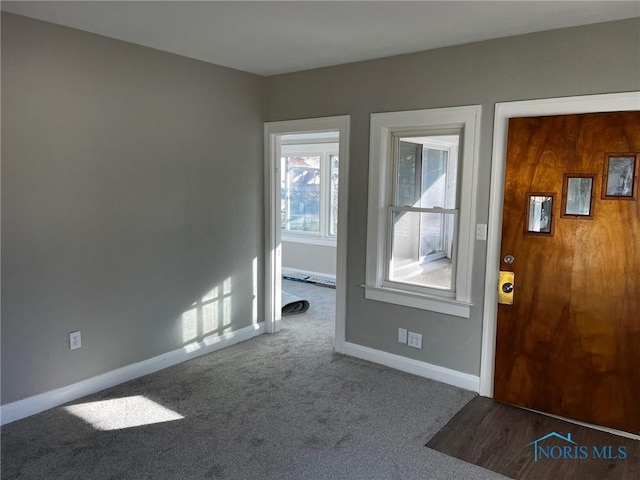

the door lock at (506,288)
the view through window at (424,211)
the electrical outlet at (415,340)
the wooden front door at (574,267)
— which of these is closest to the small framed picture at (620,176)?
the wooden front door at (574,267)

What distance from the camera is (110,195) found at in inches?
129

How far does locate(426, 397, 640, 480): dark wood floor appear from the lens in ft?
8.18

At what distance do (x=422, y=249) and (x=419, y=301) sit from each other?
42cm

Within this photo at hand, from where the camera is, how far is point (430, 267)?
3.70 metres

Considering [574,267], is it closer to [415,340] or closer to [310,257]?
[415,340]

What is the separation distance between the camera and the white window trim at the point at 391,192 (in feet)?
10.7

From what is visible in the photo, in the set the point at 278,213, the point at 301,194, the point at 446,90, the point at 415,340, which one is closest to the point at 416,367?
the point at 415,340

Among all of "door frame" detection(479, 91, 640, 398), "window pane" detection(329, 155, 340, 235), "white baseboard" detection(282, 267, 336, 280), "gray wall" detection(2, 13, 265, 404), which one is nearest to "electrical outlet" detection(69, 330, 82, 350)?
"gray wall" detection(2, 13, 265, 404)

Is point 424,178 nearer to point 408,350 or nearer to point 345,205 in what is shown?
point 345,205

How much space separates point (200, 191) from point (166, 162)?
391 millimetres

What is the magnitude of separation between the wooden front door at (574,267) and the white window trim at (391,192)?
25 centimetres

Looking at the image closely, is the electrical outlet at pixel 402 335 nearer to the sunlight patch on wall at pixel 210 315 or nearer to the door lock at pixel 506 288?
the door lock at pixel 506 288

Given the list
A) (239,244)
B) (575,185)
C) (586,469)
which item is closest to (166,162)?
(239,244)

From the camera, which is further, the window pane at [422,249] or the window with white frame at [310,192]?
the window with white frame at [310,192]
